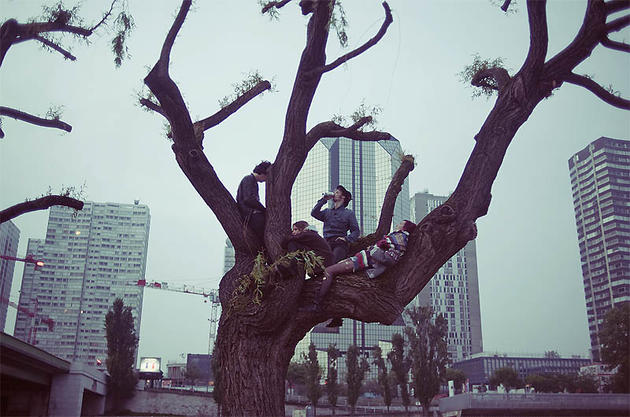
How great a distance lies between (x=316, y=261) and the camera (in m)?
4.83

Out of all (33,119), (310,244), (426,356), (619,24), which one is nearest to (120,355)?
(426,356)

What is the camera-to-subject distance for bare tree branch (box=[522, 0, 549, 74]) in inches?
177

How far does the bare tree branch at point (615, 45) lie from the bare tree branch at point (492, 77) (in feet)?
3.10

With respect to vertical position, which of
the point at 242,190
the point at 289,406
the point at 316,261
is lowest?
the point at 289,406

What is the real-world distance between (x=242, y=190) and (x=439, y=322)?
4673 cm

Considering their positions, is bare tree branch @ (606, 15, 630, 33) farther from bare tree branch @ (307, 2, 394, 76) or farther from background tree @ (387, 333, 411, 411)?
background tree @ (387, 333, 411, 411)

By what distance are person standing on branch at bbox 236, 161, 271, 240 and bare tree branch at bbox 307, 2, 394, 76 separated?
123 cm

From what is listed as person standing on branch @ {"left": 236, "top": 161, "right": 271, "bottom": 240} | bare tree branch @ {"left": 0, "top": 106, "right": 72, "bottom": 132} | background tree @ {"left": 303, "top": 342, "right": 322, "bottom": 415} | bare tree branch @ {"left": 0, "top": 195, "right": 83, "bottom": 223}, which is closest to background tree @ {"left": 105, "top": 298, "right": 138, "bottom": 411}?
background tree @ {"left": 303, "top": 342, "right": 322, "bottom": 415}

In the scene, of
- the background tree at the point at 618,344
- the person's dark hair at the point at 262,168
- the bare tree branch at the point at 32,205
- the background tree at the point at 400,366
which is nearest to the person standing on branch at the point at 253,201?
the person's dark hair at the point at 262,168

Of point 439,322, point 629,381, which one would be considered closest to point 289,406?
point 439,322

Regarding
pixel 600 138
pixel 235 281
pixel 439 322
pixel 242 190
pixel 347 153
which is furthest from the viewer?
pixel 347 153

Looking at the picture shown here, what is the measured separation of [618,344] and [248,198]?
46115 millimetres

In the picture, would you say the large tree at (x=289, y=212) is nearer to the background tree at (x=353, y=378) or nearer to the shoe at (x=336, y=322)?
the shoe at (x=336, y=322)

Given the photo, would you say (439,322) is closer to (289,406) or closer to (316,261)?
(289,406)
